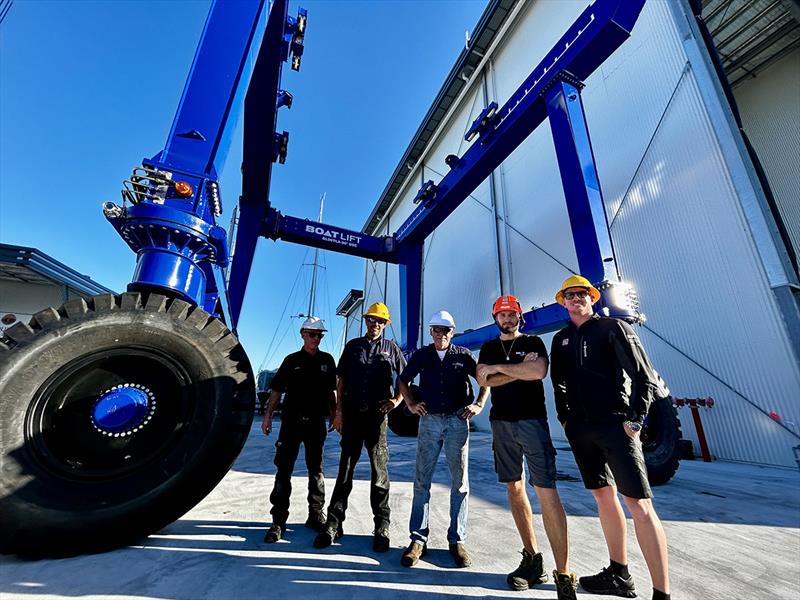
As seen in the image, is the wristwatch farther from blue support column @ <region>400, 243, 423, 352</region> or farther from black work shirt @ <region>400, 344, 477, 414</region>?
blue support column @ <region>400, 243, 423, 352</region>

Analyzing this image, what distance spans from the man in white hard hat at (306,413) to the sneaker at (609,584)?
1819mm

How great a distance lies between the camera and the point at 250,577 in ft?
6.12

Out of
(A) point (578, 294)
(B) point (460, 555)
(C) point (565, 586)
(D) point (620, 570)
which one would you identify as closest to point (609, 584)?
(D) point (620, 570)

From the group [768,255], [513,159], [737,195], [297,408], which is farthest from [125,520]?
[513,159]

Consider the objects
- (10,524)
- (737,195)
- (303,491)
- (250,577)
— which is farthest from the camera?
(737,195)

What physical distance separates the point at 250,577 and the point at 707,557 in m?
2.84

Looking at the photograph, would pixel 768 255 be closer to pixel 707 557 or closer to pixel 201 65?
pixel 707 557

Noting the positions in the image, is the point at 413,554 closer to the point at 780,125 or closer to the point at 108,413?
the point at 108,413

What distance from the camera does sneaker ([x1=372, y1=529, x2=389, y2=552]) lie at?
229cm

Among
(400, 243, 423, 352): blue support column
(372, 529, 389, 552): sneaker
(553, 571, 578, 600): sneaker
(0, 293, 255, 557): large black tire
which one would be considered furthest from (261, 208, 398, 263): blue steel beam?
(553, 571, 578, 600): sneaker

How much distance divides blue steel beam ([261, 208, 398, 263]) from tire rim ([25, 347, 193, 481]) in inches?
261

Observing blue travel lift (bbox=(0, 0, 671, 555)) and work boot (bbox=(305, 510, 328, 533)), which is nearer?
blue travel lift (bbox=(0, 0, 671, 555))

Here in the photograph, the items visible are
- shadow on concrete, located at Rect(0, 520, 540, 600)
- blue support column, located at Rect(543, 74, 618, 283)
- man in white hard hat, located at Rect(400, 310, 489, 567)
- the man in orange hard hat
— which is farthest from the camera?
blue support column, located at Rect(543, 74, 618, 283)

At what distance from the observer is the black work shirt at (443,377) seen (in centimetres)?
248
